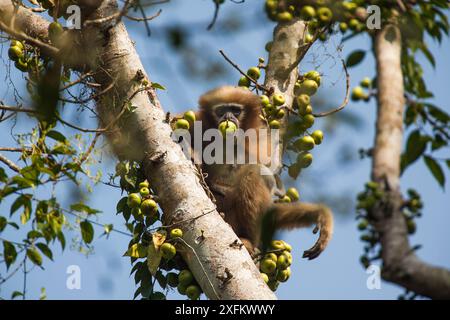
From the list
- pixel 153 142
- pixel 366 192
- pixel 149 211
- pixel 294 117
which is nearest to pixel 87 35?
pixel 153 142

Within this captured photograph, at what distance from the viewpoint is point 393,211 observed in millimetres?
2312

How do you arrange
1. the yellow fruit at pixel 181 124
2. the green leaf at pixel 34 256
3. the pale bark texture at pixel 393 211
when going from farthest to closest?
the yellow fruit at pixel 181 124
the green leaf at pixel 34 256
the pale bark texture at pixel 393 211

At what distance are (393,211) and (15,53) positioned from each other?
178 inches

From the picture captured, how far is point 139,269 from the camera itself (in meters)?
5.52

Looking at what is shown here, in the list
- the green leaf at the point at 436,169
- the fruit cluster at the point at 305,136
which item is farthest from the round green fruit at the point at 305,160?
the green leaf at the point at 436,169

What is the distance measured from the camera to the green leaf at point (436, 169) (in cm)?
312

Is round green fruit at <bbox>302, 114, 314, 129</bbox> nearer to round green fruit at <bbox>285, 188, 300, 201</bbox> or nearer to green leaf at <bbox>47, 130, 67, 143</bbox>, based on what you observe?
round green fruit at <bbox>285, 188, 300, 201</bbox>

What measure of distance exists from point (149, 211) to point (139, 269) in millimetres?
819

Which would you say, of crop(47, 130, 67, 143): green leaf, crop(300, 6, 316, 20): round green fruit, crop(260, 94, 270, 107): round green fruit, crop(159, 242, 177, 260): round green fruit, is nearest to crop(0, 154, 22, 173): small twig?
crop(47, 130, 67, 143): green leaf

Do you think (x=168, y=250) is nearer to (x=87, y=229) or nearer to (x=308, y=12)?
(x=87, y=229)

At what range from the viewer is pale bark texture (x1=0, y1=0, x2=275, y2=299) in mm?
4379

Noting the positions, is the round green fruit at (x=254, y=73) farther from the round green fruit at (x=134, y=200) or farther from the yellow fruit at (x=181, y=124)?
the round green fruit at (x=134, y=200)

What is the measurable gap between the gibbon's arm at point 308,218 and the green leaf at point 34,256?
8.88ft

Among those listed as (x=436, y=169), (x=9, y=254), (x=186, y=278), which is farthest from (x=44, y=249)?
(x=436, y=169)
